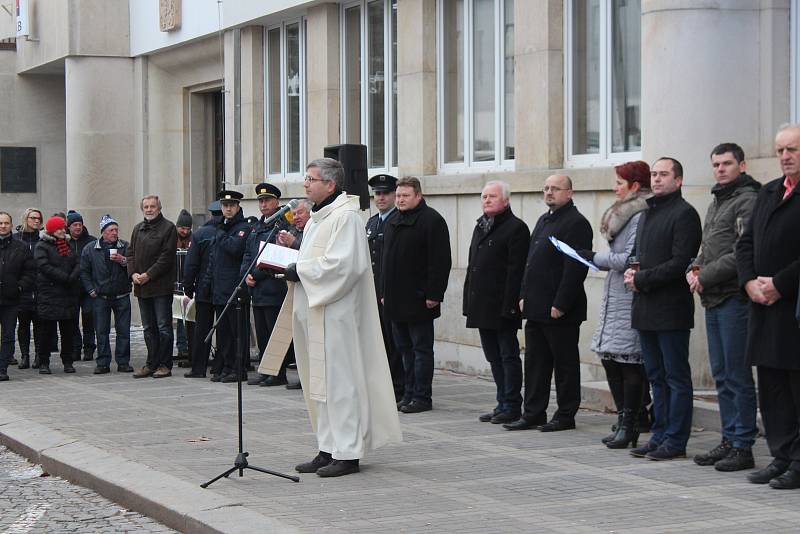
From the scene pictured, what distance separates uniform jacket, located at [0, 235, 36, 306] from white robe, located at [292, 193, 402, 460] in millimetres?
7146

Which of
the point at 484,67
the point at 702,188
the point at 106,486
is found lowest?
the point at 106,486

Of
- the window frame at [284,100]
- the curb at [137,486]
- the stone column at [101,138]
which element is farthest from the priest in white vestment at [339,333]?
the stone column at [101,138]

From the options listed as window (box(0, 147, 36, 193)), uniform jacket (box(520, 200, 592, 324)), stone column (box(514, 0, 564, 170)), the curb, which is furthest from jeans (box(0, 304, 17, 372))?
window (box(0, 147, 36, 193))

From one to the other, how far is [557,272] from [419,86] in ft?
18.6

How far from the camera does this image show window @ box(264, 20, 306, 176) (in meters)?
18.4

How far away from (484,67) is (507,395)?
5.04m

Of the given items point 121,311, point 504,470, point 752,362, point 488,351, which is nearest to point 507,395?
point 488,351

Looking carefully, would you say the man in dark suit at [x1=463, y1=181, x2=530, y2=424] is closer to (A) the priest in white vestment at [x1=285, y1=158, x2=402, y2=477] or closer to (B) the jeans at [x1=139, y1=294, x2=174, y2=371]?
(A) the priest in white vestment at [x1=285, y1=158, x2=402, y2=477]

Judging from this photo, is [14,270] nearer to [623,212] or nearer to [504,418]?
[504,418]

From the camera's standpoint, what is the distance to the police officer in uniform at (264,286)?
13594 mm

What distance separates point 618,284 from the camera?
30.5 ft

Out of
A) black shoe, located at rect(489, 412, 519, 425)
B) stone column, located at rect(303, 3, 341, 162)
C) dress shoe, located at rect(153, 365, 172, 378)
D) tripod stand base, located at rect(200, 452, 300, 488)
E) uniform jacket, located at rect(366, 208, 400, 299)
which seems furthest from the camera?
stone column, located at rect(303, 3, 341, 162)

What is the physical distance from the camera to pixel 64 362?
15.4 metres

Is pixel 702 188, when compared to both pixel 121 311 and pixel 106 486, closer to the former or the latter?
pixel 106 486
